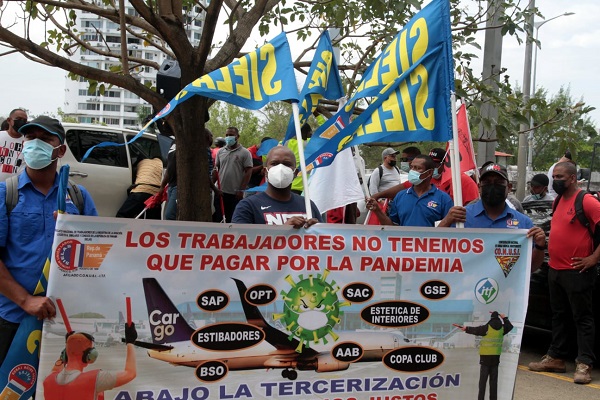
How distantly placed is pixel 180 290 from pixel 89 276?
48 cm

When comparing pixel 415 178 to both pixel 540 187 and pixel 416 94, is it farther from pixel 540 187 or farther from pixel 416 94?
pixel 540 187

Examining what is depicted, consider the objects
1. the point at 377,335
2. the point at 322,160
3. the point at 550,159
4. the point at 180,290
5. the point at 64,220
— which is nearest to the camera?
the point at 64,220

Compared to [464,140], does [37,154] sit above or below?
below

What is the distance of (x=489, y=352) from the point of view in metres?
4.63

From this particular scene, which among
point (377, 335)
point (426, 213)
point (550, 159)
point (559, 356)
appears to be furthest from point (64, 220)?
point (550, 159)

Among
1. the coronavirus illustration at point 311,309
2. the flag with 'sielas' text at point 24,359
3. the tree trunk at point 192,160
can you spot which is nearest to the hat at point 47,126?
the flag with 'sielas' text at point 24,359

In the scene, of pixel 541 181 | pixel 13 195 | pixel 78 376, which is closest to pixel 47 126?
pixel 13 195

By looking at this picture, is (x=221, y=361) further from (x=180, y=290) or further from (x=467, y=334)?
(x=467, y=334)

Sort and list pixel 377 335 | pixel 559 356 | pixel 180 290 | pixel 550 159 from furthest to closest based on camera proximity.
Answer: pixel 550 159, pixel 559 356, pixel 377 335, pixel 180 290

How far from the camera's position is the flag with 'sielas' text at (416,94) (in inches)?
197

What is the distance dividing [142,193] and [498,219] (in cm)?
656

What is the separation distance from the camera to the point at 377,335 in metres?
4.42

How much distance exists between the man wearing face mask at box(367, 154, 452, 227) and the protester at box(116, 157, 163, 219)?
5.21 meters

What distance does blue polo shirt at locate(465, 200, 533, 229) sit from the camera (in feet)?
17.5
